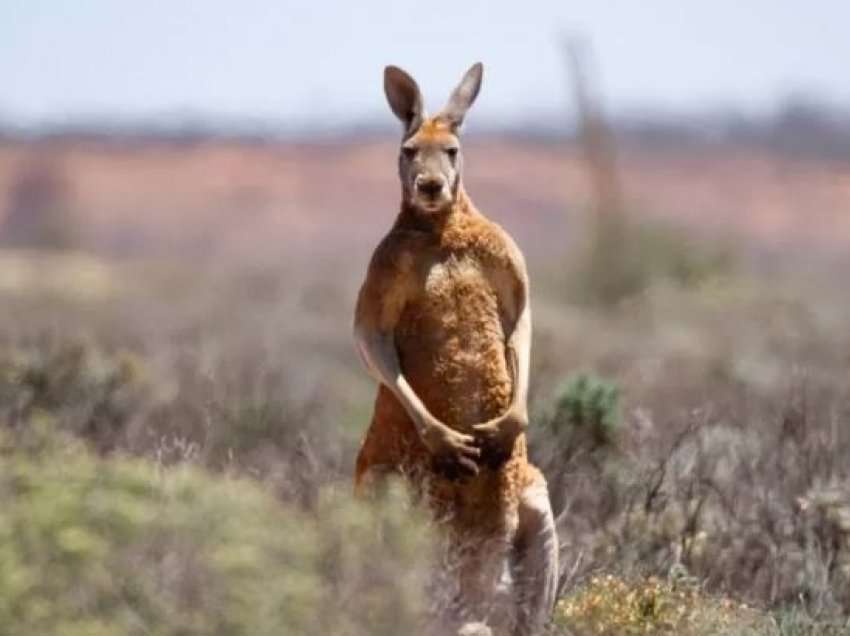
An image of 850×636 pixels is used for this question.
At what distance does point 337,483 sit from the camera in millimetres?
14281

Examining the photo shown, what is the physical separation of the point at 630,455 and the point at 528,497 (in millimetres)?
4655

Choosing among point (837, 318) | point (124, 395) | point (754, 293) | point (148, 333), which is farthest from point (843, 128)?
point (124, 395)

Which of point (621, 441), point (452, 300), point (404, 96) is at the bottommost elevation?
point (621, 441)

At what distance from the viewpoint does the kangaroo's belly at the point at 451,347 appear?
12922 mm

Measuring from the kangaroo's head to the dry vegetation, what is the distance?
1.25m

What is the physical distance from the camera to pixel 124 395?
2103cm

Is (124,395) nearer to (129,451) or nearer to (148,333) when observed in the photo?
(129,451)

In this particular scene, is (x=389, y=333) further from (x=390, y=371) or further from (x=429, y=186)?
(x=429, y=186)

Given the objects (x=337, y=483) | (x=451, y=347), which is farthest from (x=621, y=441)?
(x=451, y=347)

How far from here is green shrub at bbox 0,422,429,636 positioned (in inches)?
402

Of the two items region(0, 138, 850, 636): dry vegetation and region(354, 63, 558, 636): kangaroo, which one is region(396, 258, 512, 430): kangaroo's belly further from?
region(0, 138, 850, 636): dry vegetation

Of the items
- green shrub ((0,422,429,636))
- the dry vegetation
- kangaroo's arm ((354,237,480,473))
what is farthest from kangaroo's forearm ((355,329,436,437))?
green shrub ((0,422,429,636))

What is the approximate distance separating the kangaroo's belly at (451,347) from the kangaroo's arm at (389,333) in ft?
0.19

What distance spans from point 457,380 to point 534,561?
789mm
